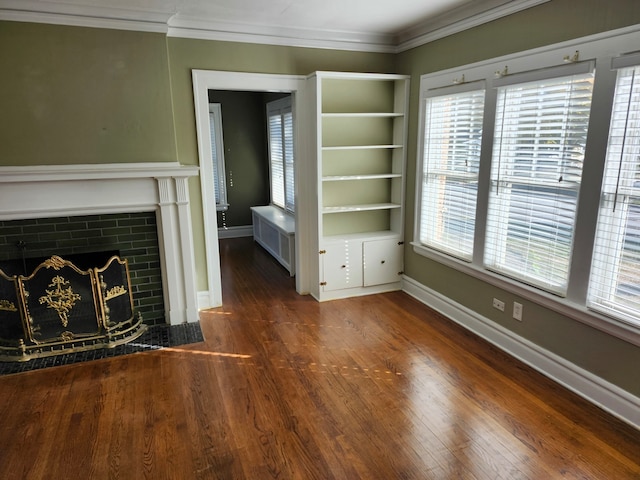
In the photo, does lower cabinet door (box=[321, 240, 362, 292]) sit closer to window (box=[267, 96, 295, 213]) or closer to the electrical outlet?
window (box=[267, 96, 295, 213])

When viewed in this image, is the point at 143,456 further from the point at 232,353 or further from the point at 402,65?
the point at 402,65

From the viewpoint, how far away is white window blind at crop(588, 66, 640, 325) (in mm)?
2197

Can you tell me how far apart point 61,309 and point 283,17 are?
288cm

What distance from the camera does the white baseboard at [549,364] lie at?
238cm

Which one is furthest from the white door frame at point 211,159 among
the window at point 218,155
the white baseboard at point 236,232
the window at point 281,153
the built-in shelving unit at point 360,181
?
the white baseboard at point 236,232

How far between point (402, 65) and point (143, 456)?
3885mm

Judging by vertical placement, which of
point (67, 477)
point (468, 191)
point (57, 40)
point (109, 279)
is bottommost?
point (67, 477)

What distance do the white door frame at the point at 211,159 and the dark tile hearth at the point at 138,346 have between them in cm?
54

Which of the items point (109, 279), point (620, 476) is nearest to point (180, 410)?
point (109, 279)

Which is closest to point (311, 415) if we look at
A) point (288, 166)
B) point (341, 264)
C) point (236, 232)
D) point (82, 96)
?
point (341, 264)

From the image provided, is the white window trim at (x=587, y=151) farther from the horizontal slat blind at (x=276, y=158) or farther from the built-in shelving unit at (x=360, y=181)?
the horizontal slat blind at (x=276, y=158)

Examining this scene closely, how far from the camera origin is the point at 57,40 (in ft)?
10.00

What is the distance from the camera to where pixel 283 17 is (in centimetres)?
344

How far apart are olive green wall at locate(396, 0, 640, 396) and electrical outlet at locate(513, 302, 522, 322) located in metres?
0.04
